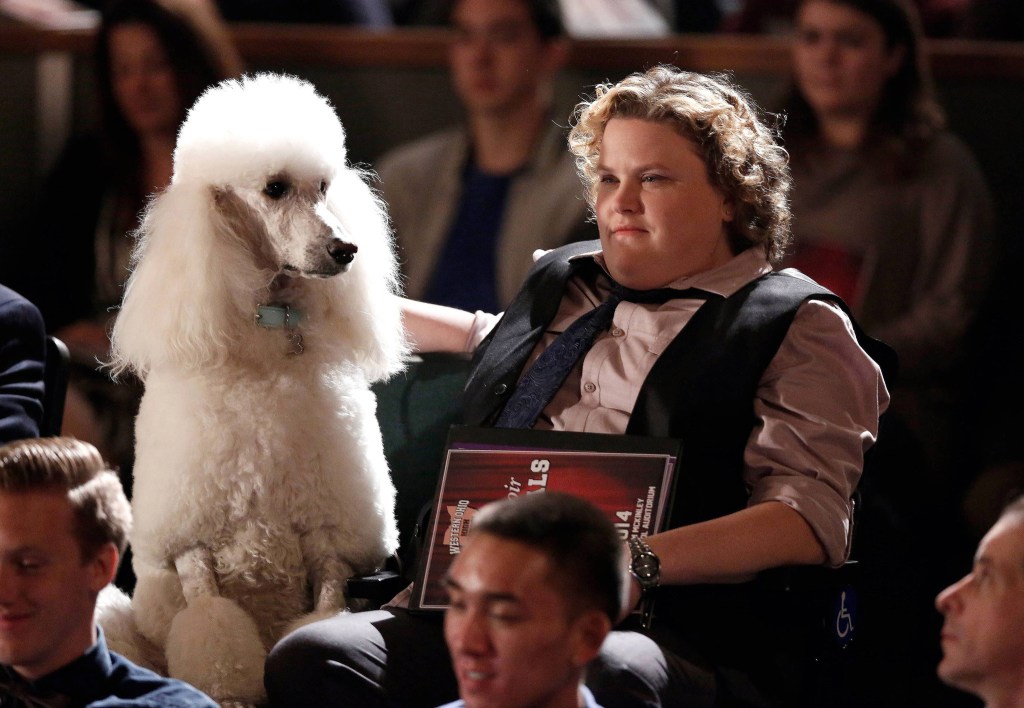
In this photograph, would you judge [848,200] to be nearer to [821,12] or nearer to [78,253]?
[821,12]

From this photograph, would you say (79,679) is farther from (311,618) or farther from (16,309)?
(16,309)

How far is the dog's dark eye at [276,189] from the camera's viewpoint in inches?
84.3

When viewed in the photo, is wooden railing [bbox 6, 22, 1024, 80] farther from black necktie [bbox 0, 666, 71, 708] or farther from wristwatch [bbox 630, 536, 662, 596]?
black necktie [bbox 0, 666, 71, 708]

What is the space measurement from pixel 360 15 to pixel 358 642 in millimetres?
2723

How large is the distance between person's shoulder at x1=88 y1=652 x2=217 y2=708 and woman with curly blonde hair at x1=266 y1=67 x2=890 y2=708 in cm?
19

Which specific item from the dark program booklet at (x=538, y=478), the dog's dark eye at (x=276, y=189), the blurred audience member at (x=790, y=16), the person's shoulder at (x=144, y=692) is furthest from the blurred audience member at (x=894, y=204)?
the person's shoulder at (x=144, y=692)

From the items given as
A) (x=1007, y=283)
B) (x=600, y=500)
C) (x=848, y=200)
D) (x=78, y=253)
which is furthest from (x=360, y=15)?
(x=600, y=500)

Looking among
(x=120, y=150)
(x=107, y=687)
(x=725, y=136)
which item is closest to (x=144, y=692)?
(x=107, y=687)

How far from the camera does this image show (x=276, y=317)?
212 cm

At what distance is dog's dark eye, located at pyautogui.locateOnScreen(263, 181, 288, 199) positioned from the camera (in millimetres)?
2140

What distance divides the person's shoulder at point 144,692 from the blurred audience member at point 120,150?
6.60ft

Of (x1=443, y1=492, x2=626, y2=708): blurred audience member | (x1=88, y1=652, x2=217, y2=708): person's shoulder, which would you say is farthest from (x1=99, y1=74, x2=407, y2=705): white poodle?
(x1=443, y1=492, x2=626, y2=708): blurred audience member

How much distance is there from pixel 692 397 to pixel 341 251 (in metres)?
0.56

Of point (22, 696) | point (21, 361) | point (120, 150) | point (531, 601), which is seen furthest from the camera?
point (120, 150)
